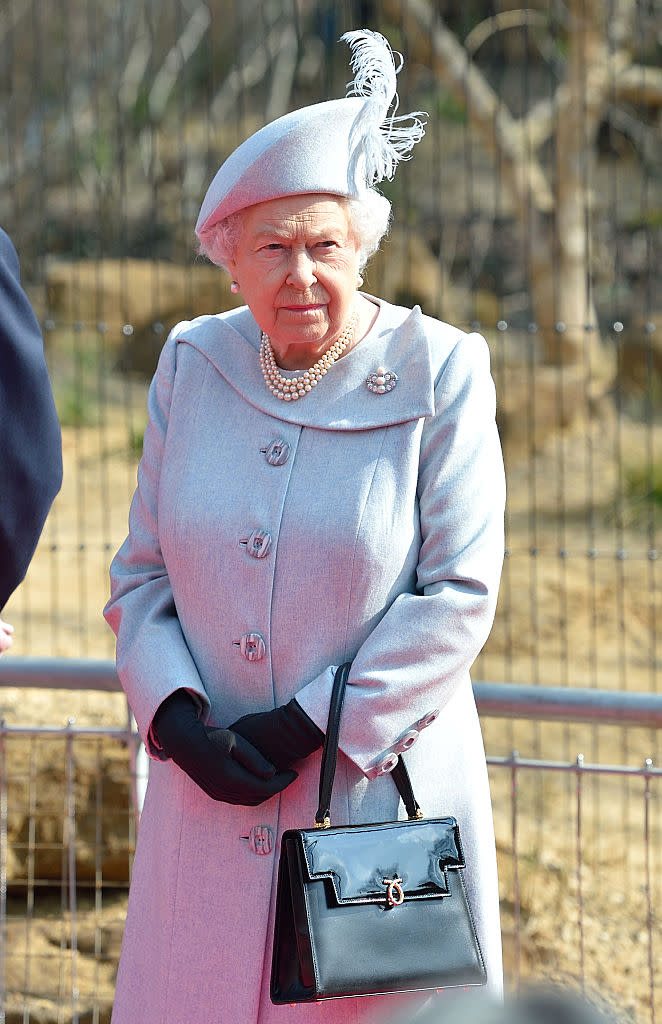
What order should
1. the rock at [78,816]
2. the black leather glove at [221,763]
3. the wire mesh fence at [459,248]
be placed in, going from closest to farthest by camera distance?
1. the black leather glove at [221,763]
2. the rock at [78,816]
3. the wire mesh fence at [459,248]

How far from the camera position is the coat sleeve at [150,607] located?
1957 millimetres

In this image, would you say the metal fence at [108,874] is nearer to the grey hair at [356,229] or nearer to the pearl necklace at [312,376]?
the pearl necklace at [312,376]

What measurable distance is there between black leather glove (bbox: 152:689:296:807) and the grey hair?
716mm

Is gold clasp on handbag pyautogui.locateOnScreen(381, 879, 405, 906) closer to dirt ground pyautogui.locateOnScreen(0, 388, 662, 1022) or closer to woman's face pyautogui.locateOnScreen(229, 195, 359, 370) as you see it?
dirt ground pyautogui.locateOnScreen(0, 388, 662, 1022)

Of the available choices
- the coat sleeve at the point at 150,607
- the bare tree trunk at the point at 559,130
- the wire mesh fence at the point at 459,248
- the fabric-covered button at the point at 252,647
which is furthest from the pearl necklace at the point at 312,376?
the bare tree trunk at the point at 559,130

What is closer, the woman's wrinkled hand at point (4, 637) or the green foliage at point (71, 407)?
the woman's wrinkled hand at point (4, 637)

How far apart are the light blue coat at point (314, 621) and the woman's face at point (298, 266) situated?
11 cm

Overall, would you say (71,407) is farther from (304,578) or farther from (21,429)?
(304,578)

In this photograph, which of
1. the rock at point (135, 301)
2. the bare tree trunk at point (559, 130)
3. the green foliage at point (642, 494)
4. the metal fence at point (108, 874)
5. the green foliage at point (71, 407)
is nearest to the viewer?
the metal fence at point (108, 874)

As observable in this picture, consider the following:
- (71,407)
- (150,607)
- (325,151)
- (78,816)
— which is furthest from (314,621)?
(71,407)

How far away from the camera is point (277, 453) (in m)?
1.98

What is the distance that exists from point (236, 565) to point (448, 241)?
13.0 meters

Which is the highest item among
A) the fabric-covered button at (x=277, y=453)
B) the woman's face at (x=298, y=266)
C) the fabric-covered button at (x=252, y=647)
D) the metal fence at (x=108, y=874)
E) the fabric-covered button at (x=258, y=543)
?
the woman's face at (x=298, y=266)

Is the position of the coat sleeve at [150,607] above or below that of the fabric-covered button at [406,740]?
above
